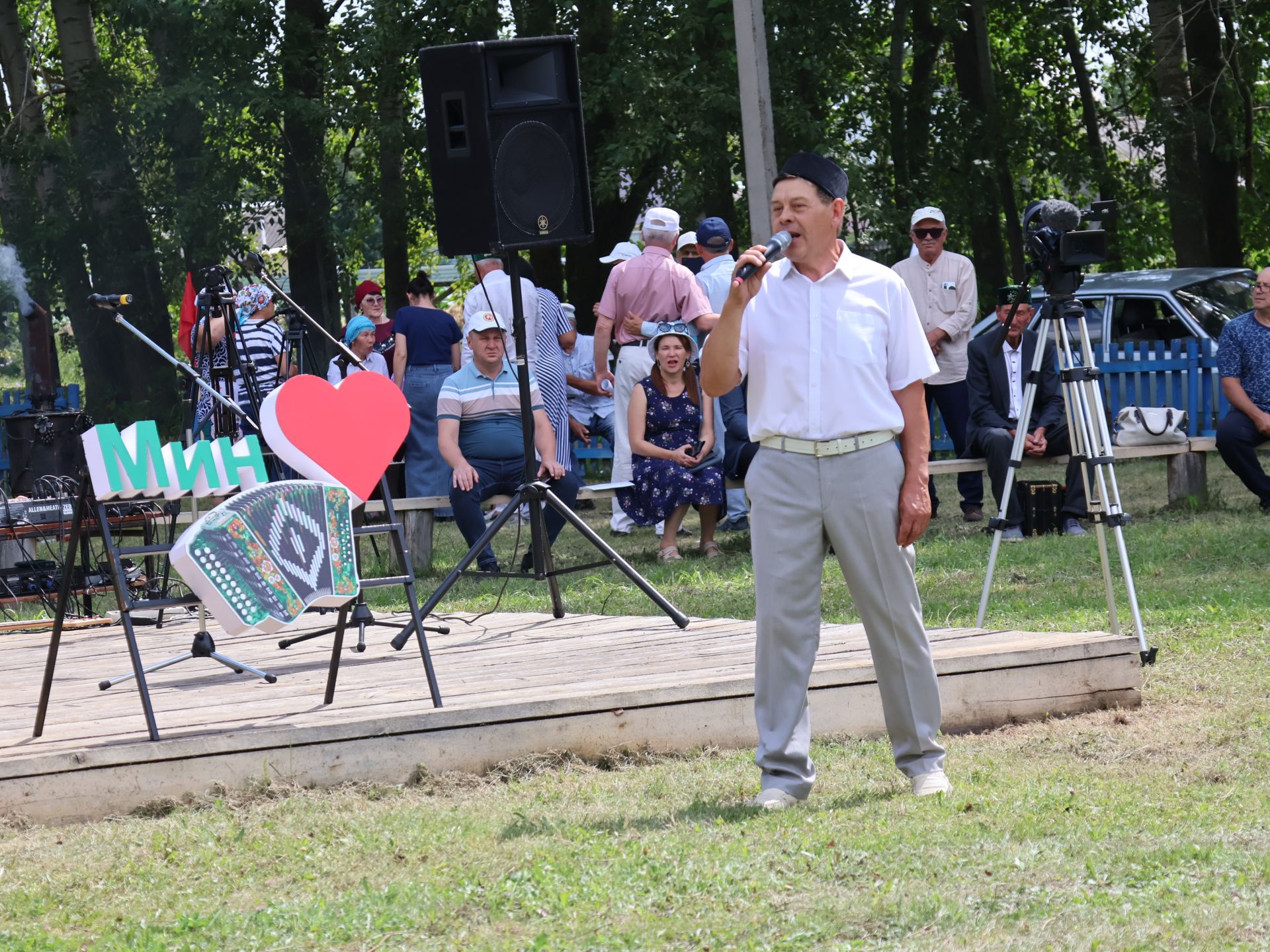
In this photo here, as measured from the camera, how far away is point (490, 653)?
6527mm

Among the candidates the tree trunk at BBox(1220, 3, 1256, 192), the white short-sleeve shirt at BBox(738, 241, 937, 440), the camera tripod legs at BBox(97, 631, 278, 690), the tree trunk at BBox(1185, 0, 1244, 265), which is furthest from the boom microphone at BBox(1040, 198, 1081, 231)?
the tree trunk at BBox(1220, 3, 1256, 192)

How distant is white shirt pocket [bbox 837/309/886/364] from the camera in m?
4.52

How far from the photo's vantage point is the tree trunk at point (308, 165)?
18812mm

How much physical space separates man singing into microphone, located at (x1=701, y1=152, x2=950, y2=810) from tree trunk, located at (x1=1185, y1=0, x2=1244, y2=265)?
549 inches

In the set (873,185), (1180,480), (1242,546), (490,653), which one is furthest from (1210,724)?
(873,185)

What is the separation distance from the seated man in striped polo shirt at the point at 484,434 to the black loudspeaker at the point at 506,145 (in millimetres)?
2664

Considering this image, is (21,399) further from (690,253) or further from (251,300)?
(690,253)

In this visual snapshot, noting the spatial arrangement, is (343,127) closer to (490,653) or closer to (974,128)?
(974,128)

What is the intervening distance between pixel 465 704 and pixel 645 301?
5633 mm

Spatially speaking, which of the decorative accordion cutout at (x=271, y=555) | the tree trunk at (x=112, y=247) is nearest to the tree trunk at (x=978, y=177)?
the tree trunk at (x=112, y=247)

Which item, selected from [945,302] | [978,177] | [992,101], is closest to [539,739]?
[945,302]

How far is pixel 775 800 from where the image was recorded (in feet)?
15.0

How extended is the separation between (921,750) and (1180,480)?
7.67 m

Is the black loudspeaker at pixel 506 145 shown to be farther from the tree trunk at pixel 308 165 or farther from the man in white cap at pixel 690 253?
the tree trunk at pixel 308 165
